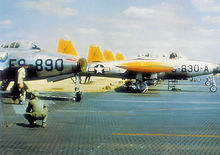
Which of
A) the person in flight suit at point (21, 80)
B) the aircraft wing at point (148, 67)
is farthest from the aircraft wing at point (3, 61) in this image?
Result: the aircraft wing at point (148, 67)

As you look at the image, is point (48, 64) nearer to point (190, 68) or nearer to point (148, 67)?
point (148, 67)

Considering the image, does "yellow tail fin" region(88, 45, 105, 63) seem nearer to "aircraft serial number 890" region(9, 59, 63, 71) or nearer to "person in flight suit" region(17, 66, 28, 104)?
"aircraft serial number 890" region(9, 59, 63, 71)

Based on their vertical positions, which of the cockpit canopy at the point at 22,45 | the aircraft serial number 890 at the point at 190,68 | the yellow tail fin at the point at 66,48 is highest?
the yellow tail fin at the point at 66,48

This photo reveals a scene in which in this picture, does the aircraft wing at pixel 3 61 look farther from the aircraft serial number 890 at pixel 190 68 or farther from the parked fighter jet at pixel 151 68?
the aircraft serial number 890 at pixel 190 68

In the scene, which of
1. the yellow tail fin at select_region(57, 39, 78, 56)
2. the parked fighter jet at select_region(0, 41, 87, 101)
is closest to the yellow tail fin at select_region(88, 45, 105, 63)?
the yellow tail fin at select_region(57, 39, 78, 56)

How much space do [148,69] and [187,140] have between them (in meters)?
19.1

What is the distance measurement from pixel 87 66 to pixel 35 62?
12.6 meters

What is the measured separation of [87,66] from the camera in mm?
28984

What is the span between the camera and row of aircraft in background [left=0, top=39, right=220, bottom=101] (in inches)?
647

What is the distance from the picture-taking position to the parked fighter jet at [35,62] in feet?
53.5

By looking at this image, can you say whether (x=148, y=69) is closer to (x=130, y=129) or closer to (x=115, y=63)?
(x=115, y=63)

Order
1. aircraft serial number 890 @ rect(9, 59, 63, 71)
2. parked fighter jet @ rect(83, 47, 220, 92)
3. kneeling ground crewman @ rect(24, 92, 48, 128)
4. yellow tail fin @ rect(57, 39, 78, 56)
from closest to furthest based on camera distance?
kneeling ground crewman @ rect(24, 92, 48, 128), aircraft serial number 890 @ rect(9, 59, 63, 71), yellow tail fin @ rect(57, 39, 78, 56), parked fighter jet @ rect(83, 47, 220, 92)

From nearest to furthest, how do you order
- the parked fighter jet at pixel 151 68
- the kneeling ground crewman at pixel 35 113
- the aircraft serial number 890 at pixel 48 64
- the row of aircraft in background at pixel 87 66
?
the kneeling ground crewman at pixel 35 113 < the aircraft serial number 890 at pixel 48 64 < the row of aircraft in background at pixel 87 66 < the parked fighter jet at pixel 151 68

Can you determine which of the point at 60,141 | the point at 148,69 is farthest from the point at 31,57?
the point at 148,69
